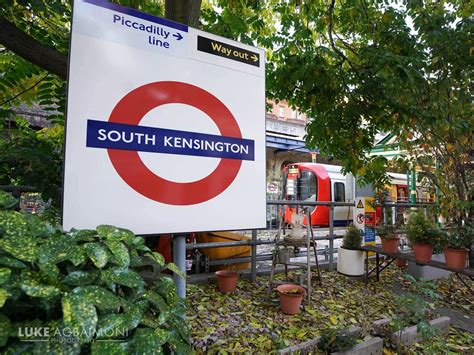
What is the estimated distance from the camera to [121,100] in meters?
1.44

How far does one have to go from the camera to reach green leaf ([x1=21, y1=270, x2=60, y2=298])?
75 cm

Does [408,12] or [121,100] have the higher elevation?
[408,12]

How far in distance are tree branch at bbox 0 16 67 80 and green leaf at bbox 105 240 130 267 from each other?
178 cm

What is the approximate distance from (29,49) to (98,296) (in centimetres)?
213

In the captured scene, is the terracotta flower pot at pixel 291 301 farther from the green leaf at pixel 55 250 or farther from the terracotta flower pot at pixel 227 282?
the green leaf at pixel 55 250

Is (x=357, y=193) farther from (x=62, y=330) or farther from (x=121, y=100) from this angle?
(x=62, y=330)

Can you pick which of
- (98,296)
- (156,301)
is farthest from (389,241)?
(98,296)

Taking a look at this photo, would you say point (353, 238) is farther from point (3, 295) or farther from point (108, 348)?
point (3, 295)

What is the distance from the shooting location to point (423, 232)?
160 inches

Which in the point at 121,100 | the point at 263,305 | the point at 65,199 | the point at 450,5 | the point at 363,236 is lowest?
the point at 263,305

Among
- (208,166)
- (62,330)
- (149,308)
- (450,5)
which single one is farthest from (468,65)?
Answer: (62,330)

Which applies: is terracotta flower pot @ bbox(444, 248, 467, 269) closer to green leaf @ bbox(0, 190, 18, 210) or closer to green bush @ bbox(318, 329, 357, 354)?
green bush @ bbox(318, 329, 357, 354)

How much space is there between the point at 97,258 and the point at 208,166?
846 millimetres

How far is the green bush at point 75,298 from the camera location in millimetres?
746
